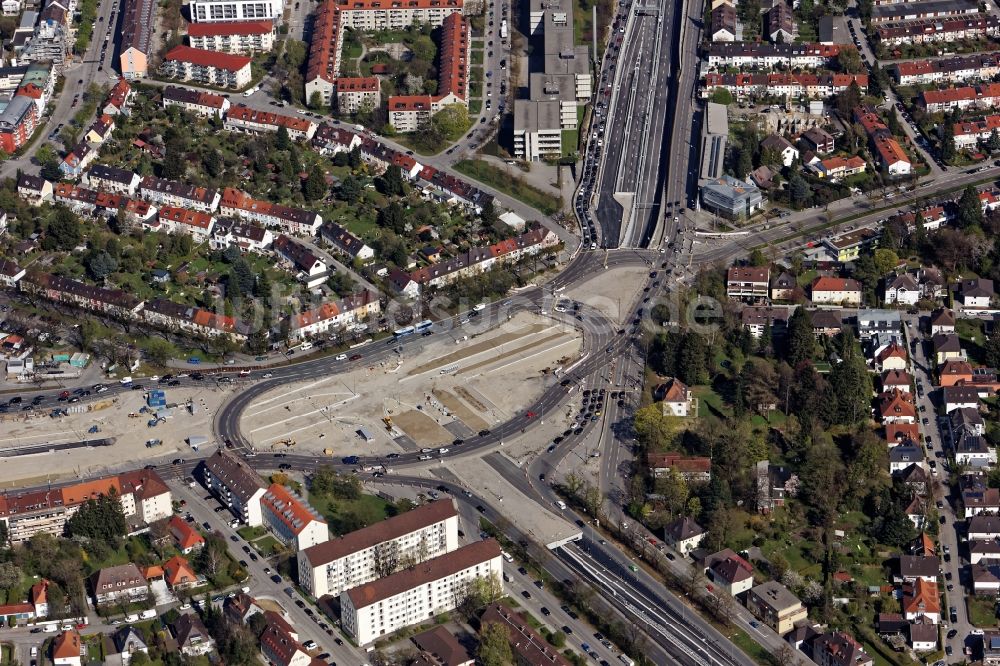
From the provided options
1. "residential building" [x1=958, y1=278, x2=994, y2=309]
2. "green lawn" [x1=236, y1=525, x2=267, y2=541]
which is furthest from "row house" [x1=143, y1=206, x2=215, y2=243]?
"residential building" [x1=958, y1=278, x2=994, y2=309]

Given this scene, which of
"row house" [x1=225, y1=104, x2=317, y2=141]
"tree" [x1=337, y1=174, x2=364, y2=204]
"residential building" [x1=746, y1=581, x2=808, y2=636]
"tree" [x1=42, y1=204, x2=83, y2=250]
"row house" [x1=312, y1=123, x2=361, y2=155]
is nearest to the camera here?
"residential building" [x1=746, y1=581, x2=808, y2=636]

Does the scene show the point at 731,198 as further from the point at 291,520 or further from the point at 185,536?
the point at 185,536

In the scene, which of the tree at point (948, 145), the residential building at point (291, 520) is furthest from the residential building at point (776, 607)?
the tree at point (948, 145)

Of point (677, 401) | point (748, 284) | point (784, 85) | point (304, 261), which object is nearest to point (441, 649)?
point (677, 401)

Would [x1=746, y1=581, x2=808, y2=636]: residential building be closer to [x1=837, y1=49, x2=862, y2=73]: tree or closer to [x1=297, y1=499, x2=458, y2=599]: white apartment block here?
[x1=297, y1=499, x2=458, y2=599]: white apartment block

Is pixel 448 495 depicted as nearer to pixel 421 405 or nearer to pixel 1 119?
pixel 421 405
